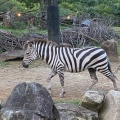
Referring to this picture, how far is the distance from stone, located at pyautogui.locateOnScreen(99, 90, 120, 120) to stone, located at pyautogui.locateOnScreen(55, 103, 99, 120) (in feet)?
0.56

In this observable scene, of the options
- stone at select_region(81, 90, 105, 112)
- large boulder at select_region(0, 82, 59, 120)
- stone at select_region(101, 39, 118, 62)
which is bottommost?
stone at select_region(101, 39, 118, 62)

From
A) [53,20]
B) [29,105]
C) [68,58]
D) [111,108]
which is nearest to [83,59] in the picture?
[68,58]

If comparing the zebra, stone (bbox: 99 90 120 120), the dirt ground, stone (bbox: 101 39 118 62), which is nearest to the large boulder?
stone (bbox: 99 90 120 120)

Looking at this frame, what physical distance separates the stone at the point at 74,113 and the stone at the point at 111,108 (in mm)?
171

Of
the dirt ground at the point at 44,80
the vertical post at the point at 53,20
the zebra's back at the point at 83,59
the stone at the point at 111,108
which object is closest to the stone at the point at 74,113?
the stone at the point at 111,108

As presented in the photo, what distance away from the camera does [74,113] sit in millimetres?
5633

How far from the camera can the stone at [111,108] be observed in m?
5.48

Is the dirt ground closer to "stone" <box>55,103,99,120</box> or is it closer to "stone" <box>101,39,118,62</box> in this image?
"stone" <box>101,39,118,62</box>

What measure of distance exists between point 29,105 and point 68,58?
2974 mm

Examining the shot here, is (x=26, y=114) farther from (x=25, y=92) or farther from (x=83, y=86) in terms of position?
(x=83, y=86)

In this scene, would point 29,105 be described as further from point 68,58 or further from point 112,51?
point 112,51

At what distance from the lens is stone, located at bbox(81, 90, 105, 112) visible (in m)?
5.73

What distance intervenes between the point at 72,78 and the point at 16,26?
1346cm

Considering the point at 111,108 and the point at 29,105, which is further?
the point at 111,108
